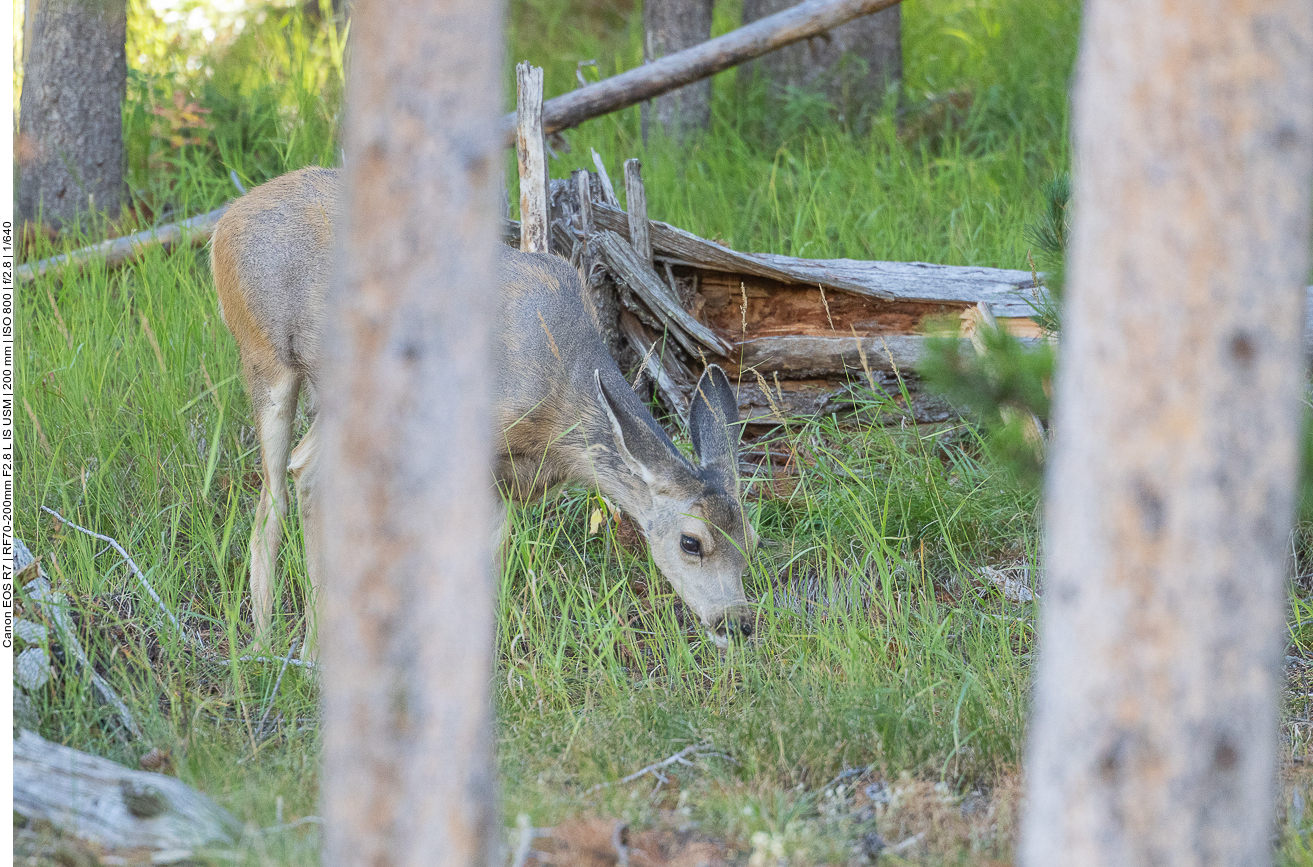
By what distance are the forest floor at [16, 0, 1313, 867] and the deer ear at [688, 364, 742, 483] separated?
1.41 ft

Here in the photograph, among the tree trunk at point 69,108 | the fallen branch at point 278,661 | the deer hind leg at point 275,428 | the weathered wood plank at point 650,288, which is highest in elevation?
the tree trunk at point 69,108

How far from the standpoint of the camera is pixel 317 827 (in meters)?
2.75

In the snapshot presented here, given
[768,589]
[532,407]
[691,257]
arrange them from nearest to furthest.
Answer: [768,589]
[532,407]
[691,257]

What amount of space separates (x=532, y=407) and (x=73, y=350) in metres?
2.35

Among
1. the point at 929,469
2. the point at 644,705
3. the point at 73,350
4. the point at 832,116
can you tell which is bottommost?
the point at 644,705

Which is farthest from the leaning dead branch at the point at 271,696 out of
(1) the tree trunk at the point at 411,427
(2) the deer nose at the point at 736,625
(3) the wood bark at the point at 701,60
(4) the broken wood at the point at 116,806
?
(3) the wood bark at the point at 701,60

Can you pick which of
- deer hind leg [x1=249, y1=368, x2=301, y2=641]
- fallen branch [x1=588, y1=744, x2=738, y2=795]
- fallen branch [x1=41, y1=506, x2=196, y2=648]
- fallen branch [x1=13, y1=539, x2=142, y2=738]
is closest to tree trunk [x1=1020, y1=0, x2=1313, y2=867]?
fallen branch [x1=588, y1=744, x2=738, y2=795]

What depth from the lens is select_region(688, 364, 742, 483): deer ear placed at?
4.74 metres

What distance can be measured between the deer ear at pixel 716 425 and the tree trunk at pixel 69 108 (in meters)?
4.44

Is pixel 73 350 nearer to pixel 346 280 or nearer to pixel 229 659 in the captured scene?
pixel 229 659

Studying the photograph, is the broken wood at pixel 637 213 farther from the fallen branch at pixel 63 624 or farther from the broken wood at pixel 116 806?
the broken wood at pixel 116 806

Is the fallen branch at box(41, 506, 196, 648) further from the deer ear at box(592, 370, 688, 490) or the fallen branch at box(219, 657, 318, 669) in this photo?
the deer ear at box(592, 370, 688, 490)

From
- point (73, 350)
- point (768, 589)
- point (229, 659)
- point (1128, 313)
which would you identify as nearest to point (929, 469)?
point (768, 589)

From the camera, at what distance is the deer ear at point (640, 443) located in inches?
179
